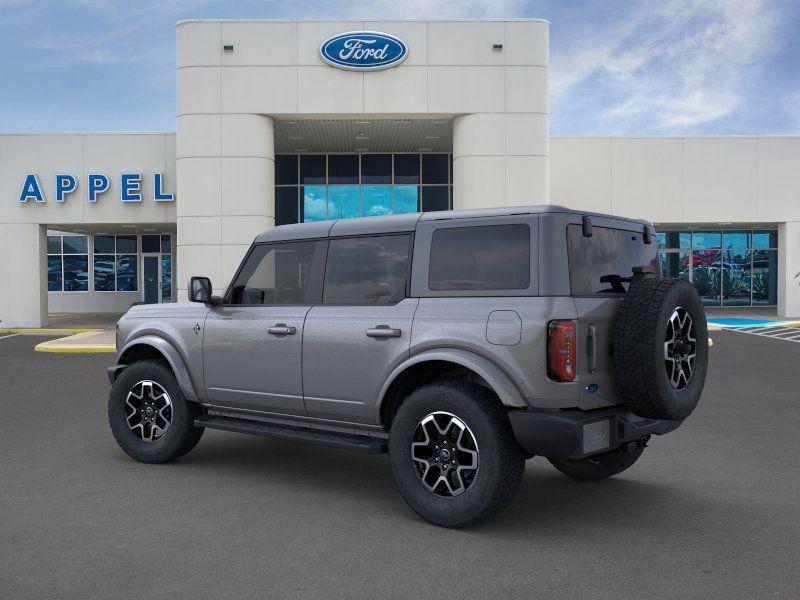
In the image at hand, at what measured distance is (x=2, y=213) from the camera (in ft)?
79.3

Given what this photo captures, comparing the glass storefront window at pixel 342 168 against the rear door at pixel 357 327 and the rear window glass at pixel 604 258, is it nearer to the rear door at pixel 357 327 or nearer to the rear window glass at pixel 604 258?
the rear door at pixel 357 327

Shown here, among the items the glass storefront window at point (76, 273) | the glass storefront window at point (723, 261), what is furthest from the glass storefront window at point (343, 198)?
the glass storefront window at point (723, 261)

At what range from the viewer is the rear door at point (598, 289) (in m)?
4.41

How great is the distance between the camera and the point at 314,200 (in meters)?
25.8

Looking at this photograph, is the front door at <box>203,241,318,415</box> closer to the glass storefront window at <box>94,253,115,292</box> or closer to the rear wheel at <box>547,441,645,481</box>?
the rear wheel at <box>547,441,645,481</box>

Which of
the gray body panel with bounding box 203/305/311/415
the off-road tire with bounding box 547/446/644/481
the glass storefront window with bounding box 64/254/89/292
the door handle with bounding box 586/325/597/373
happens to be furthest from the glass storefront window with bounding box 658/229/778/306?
the door handle with bounding box 586/325/597/373

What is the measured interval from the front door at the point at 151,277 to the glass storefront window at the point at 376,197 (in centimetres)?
1165

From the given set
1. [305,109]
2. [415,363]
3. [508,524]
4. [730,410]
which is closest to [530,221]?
[415,363]

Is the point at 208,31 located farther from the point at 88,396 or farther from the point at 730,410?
the point at 730,410

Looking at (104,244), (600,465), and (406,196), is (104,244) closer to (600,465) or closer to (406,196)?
(406,196)

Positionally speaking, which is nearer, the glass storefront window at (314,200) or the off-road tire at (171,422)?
the off-road tire at (171,422)

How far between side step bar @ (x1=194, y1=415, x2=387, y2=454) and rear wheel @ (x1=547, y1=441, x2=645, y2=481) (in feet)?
5.04

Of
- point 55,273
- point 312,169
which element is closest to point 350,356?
point 312,169

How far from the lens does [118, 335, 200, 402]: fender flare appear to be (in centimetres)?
619
